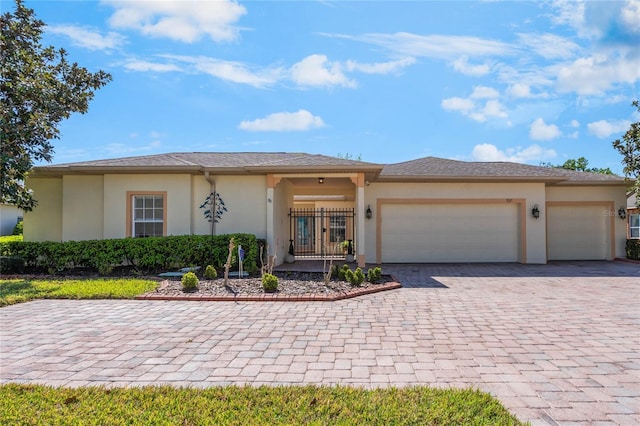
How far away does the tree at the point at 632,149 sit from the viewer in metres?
11.7

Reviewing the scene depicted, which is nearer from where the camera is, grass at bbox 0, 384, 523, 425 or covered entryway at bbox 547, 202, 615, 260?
grass at bbox 0, 384, 523, 425

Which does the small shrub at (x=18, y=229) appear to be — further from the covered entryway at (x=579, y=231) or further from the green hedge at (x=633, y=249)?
the green hedge at (x=633, y=249)

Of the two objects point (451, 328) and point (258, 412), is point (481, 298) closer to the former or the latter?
point (451, 328)

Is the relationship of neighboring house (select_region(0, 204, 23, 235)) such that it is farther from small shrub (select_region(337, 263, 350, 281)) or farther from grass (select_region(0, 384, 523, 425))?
grass (select_region(0, 384, 523, 425))

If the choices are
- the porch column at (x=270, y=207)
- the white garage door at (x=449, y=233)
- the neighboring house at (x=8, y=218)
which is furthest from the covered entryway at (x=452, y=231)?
the neighboring house at (x=8, y=218)

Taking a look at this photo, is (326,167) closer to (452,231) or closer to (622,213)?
(452,231)

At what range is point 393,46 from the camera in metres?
9.43

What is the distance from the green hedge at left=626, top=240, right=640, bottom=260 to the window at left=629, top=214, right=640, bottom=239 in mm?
4935

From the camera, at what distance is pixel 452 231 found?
44.0ft

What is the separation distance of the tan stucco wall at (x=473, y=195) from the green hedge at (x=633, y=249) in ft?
12.6

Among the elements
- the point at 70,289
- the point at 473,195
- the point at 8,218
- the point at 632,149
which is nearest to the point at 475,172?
the point at 473,195

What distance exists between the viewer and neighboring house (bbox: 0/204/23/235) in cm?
2102

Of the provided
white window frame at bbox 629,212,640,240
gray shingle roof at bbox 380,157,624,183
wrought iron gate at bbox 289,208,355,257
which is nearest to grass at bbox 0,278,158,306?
gray shingle roof at bbox 380,157,624,183

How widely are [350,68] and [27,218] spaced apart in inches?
489
